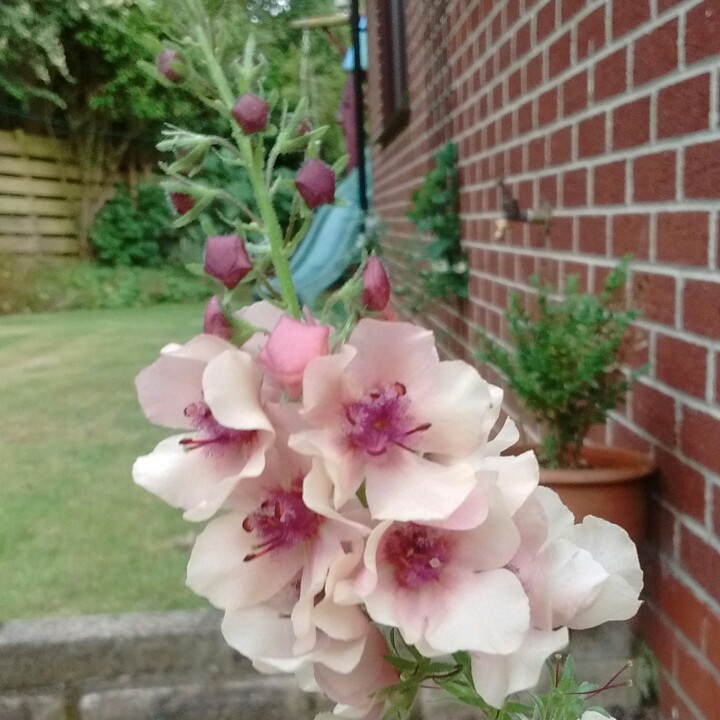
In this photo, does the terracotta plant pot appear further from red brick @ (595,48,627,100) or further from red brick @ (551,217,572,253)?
red brick @ (595,48,627,100)

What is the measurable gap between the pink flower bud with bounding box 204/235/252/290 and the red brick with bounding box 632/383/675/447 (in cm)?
91

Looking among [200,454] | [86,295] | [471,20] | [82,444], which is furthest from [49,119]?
[200,454]

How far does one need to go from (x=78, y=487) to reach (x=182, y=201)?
92.6 inches

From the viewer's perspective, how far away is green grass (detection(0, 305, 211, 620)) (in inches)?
78.8

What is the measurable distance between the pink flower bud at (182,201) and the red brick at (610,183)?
3.19 feet

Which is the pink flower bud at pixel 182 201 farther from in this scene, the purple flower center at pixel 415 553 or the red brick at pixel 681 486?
the red brick at pixel 681 486

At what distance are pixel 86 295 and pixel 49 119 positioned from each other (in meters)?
1.07

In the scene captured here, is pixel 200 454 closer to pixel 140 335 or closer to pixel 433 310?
pixel 433 310

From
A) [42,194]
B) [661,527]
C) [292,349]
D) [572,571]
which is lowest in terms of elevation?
[661,527]

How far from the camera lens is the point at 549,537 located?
43cm

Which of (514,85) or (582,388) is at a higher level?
(514,85)

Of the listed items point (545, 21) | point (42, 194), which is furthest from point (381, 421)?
point (42, 194)

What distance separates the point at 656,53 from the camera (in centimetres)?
113

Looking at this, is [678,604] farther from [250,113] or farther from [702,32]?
[250,113]
